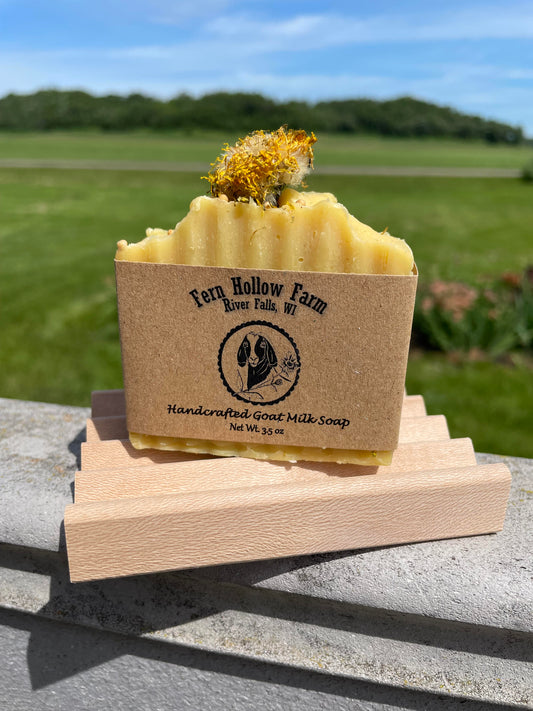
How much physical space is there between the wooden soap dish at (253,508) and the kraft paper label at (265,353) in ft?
0.33

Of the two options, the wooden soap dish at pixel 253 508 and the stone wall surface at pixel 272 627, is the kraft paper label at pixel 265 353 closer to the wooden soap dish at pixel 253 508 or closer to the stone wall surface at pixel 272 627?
the wooden soap dish at pixel 253 508

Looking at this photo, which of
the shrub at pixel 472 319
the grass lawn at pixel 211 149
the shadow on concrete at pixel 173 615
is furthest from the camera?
the grass lawn at pixel 211 149

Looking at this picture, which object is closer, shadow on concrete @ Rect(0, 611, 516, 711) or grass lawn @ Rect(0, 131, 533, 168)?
shadow on concrete @ Rect(0, 611, 516, 711)

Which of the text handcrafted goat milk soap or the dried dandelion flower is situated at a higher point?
the dried dandelion flower

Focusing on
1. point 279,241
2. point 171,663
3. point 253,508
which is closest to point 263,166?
point 279,241

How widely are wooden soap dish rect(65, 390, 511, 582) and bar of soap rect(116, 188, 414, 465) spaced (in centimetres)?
50

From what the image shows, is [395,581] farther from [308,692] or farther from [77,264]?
[77,264]

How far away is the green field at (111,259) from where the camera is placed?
16.1 feet

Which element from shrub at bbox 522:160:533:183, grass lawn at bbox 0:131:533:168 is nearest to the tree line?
grass lawn at bbox 0:131:533:168

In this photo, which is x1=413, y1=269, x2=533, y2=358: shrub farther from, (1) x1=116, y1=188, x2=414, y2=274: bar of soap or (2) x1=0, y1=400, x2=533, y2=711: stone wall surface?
(1) x1=116, y1=188, x2=414, y2=274: bar of soap

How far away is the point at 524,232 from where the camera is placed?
38.7 ft

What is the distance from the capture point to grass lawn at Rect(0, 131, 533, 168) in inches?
1288

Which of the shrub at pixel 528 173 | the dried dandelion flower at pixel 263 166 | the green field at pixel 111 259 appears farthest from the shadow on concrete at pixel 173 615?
the shrub at pixel 528 173

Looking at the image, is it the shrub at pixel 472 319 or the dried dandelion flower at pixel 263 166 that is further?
the shrub at pixel 472 319
